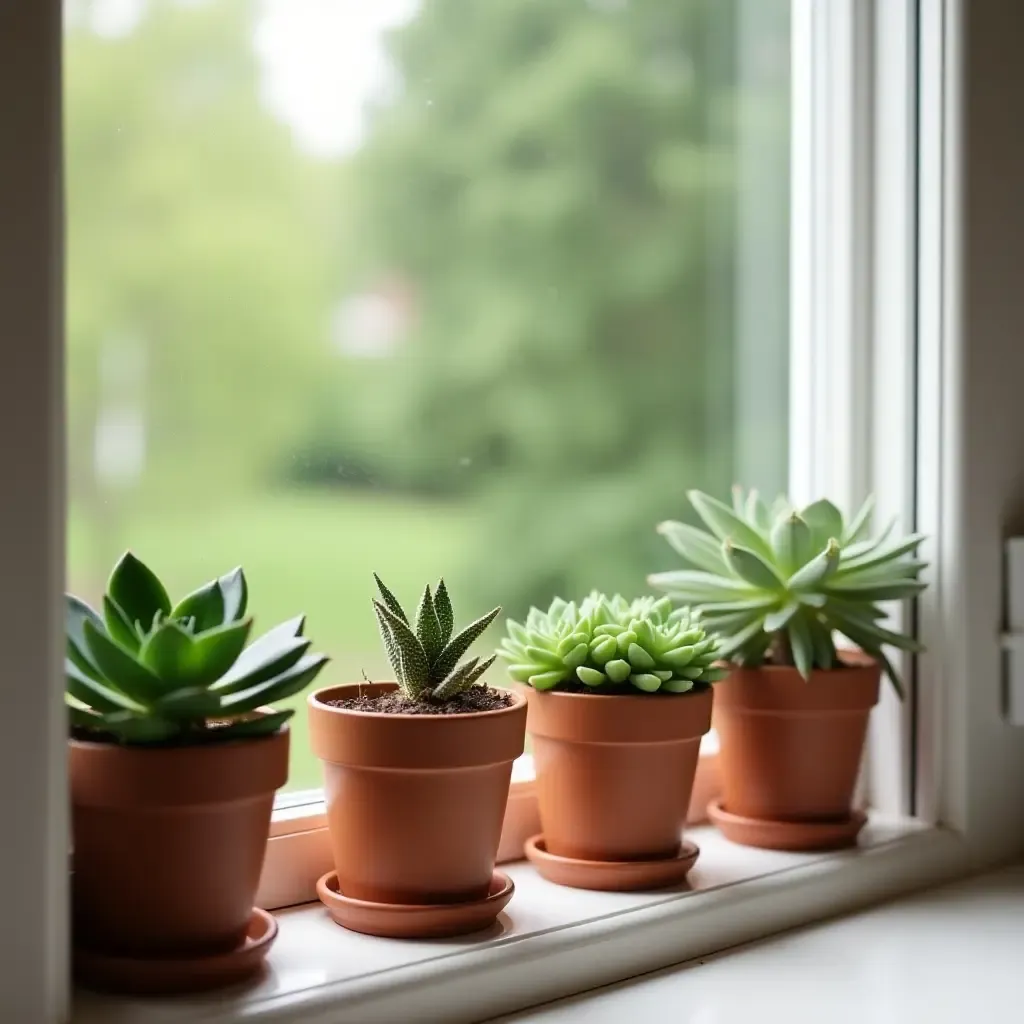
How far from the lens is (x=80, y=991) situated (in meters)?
0.79

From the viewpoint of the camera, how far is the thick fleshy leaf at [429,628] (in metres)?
0.92

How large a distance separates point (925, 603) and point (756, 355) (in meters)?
0.32

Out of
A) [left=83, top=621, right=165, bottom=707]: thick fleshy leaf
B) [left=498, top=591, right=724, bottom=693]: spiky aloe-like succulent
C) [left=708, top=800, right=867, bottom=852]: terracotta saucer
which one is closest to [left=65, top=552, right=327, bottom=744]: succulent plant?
[left=83, top=621, right=165, bottom=707]: thick fleshy leaf

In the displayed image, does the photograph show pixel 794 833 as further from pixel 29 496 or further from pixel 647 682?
pixel 29 496

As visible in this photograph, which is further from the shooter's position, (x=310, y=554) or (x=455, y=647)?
(x=310, y=554)

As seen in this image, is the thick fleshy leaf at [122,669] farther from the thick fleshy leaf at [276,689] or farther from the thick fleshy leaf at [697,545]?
the thick fleshy leaf at [697,545]

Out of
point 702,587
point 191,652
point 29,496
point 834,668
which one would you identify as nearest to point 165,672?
point 191,652

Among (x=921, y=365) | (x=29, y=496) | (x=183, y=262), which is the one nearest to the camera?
(x=29, y=496)

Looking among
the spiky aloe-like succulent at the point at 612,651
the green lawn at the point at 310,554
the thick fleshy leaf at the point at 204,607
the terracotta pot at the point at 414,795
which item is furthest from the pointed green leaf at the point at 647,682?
the thick fleshy leaf at the point at 204,607

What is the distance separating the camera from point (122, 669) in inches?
30.1

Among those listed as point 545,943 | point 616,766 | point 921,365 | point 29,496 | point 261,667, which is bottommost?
point 545,943

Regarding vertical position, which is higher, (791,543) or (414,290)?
(414,290)

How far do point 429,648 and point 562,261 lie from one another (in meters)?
0.45

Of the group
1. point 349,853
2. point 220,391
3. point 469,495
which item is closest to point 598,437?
point 469,495
